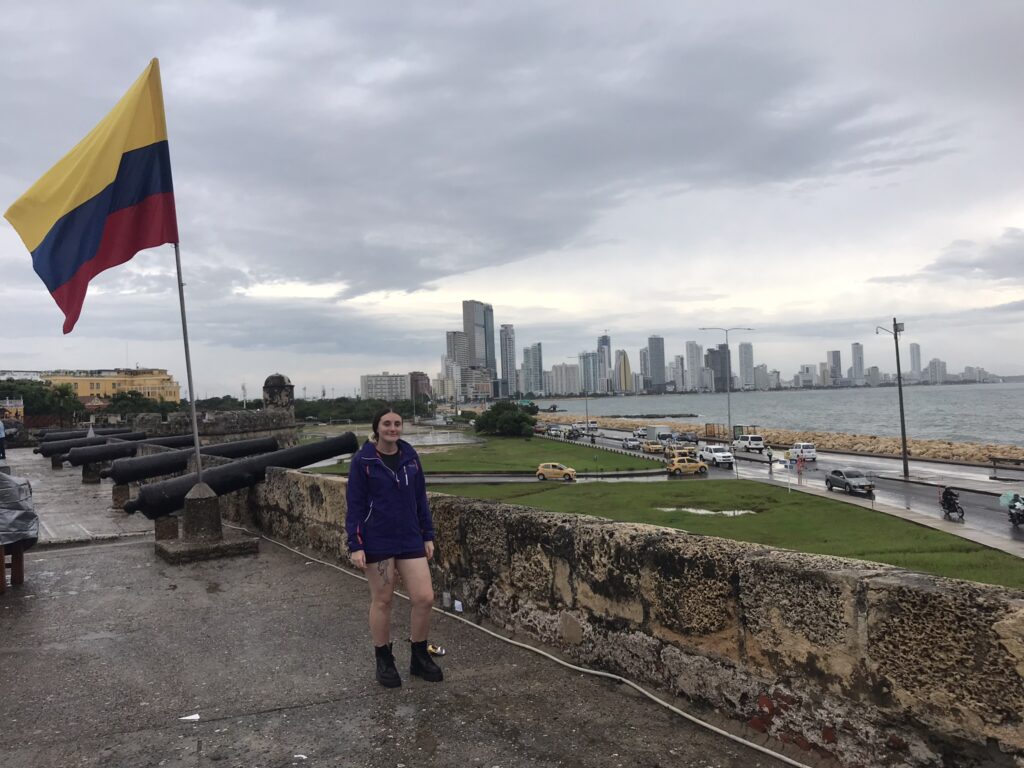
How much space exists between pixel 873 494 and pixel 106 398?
114 metres

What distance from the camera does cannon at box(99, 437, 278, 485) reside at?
9098 millimetres

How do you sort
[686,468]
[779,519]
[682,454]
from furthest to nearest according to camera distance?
[682,454] → [686,468] → [779,519]

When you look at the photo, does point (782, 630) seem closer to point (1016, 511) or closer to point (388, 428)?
point (388, 428)

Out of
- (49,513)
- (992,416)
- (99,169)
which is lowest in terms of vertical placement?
(992,416)

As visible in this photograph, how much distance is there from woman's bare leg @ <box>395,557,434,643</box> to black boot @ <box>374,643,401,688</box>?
0.54ft

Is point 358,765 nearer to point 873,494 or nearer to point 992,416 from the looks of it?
point 873,494

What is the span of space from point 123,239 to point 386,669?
5615mm

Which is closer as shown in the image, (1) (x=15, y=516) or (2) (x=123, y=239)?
(1) (x=15, y=516)

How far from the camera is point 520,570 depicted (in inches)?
174

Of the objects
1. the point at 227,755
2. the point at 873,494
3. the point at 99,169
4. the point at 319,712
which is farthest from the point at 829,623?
the point at 873,494

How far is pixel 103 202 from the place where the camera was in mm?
6836

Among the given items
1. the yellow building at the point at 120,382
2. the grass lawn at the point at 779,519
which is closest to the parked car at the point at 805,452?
the grass lawn at the point at 779,519

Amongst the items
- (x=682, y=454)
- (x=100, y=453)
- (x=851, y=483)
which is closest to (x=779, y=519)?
(x=851, y=483)

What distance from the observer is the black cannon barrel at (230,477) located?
7.02m
